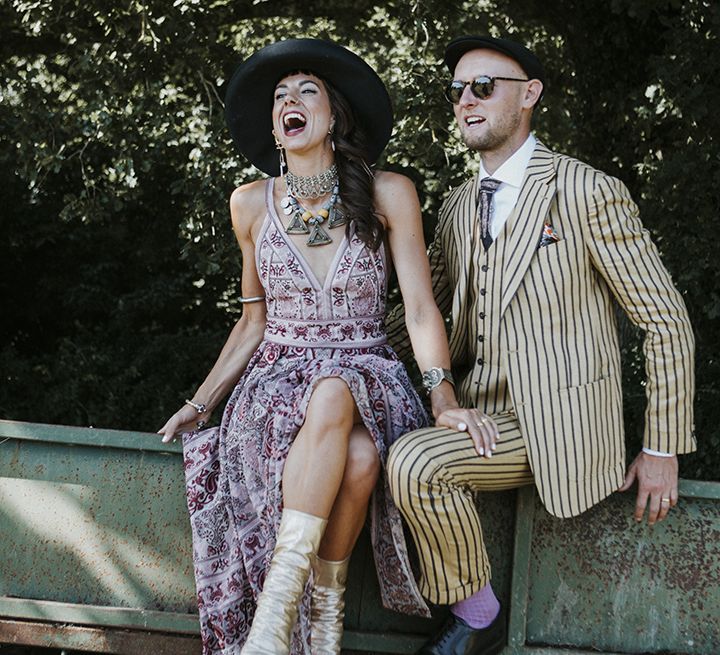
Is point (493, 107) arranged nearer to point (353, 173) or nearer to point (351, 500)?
point (353, 173)

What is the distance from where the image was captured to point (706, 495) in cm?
304

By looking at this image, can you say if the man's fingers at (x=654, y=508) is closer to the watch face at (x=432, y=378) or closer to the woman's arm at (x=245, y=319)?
the watch face at (x=432, y=378)

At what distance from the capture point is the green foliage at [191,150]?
5.34 metres

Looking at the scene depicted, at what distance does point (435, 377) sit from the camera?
3.12 meters

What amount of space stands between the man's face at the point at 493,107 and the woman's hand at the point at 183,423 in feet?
4.26

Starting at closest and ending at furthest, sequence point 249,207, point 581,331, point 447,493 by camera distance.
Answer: point 447,493 < point 581,331 < point 249,207

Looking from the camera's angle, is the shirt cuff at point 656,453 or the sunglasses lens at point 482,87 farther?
the sunglasses lens at point 482,87

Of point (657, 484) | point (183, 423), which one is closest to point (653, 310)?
point (657, 484)

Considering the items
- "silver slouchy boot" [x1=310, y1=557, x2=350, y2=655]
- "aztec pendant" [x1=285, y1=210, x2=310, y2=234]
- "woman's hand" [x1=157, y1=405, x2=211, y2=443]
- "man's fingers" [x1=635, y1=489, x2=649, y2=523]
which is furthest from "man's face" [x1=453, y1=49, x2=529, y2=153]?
"silver slouchy boot" [x1=310, y1=557, x2=350, y2=655]

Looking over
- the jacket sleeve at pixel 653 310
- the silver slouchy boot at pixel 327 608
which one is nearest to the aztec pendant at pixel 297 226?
the jacket sleeve at pixel 653 310

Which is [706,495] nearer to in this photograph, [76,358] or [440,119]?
[440,119]

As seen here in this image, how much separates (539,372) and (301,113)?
1.21m

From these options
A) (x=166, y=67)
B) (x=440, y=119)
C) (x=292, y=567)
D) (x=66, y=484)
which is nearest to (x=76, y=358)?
(x=166, y=67)

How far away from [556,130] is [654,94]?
144 cm
